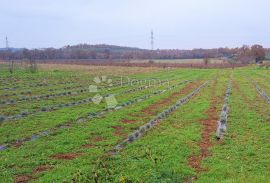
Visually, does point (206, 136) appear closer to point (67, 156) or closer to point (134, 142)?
point (134, 142)

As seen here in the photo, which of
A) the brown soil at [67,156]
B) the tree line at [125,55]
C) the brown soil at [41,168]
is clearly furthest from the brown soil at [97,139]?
the tree line at [125,55]

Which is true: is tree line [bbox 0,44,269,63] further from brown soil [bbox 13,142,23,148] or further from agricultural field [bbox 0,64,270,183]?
brown soil [bbox 13,142,23,148]

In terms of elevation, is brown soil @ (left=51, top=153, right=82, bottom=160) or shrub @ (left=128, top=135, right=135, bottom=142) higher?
shrub @ (left=128, top=135, right=135, bottom=142)

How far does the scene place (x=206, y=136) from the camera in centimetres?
1409

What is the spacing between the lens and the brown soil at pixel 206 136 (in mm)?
10547

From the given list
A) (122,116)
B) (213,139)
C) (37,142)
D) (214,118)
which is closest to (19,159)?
(37,142)

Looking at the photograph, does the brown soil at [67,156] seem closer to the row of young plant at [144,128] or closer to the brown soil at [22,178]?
the row of young plant at [144,128]

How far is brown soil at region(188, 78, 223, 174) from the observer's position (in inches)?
415

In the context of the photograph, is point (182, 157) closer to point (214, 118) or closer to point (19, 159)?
point (19, 159)

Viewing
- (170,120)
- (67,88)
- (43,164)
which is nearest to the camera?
(43,164)

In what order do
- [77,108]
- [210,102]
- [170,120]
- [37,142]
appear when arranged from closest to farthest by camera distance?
[37,142]
[170,120]
[77,108]
[210,102]

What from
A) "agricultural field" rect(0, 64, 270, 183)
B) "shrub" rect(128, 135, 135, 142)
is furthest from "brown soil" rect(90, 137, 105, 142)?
"shrub" rect(128, 135, 135, 142)

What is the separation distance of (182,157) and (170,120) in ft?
21.4

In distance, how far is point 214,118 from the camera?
1823 centimetres
